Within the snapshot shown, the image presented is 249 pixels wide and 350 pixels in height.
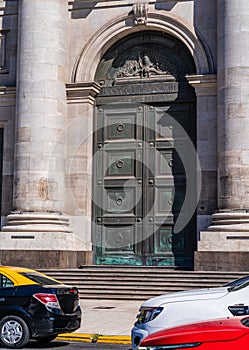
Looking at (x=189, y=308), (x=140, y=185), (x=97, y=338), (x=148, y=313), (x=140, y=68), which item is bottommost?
(x=97, y=338)

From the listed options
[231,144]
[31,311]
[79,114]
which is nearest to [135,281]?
[231,144]

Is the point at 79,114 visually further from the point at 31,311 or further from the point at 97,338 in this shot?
the point at 31,311

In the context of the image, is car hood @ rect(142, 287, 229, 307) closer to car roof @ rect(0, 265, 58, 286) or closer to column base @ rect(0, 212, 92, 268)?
car roof @ rect(0, 265, 58, 286)

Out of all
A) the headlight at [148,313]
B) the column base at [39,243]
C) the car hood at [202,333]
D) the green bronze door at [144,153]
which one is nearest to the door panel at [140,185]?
the green bronze door at [144,153]

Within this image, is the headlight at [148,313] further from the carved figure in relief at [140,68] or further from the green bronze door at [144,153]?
the carved figure in relief at [140,68]

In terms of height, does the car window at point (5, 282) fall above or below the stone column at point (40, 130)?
below

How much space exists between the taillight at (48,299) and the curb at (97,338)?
4.85ft

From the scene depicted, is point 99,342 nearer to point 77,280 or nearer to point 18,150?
point 77,280

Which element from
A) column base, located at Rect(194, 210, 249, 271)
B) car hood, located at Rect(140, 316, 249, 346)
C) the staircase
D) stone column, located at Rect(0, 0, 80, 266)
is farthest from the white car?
stone column, located at Rect(0, 0, 80, 266)

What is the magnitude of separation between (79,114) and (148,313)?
1451cm

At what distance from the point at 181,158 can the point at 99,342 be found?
11024 mm

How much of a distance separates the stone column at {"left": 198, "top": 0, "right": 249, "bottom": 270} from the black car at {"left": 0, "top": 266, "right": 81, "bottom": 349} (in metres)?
8.74

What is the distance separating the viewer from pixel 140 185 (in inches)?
912

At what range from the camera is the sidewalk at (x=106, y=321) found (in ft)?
42.0
